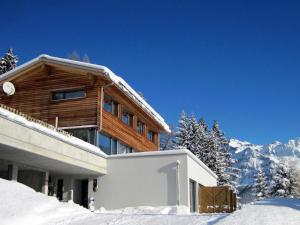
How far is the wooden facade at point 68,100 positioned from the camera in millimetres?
24844

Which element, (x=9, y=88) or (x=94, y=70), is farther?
(x=9, y=88)

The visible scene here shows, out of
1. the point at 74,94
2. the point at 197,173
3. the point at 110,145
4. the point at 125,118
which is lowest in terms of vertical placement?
the point at 197,173

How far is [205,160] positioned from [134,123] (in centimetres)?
1604

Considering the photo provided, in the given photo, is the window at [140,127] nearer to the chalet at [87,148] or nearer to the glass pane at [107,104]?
the chalet at [87,148]

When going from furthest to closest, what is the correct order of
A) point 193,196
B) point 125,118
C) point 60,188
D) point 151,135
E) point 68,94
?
point 151,135 < point 125,118 < point 68,94 < point 60,188 < point 193,196

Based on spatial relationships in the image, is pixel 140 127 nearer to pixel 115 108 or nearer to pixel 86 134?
pixel 115 108

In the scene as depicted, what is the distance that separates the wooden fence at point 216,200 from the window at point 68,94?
879 centimetres

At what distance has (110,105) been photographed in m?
26.3

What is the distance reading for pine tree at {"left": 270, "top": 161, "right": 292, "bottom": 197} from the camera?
41.5 metres

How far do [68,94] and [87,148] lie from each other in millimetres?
5571

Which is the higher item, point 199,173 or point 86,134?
point 86,134

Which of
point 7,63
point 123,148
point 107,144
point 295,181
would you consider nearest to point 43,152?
point 107,144

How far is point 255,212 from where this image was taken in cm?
1143

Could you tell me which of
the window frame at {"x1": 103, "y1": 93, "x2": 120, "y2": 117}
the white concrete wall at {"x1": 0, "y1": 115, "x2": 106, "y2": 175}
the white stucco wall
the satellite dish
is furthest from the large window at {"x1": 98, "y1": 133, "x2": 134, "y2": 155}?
the satellite dish
